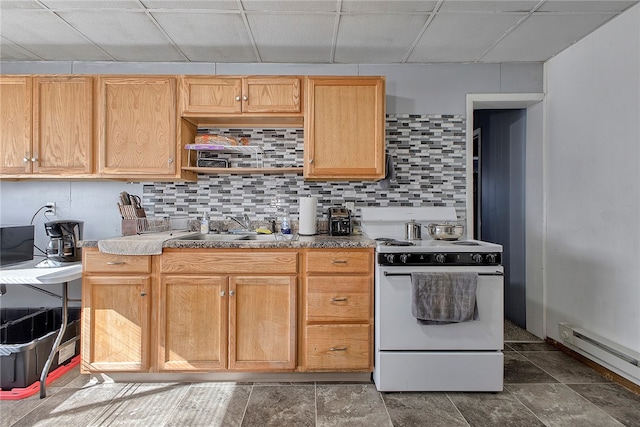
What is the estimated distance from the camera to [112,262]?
2072mm

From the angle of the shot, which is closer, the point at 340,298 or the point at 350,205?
the point at 340,298

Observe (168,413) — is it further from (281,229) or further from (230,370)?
(281,229)

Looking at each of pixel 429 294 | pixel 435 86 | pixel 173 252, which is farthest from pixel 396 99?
pixel 173 252

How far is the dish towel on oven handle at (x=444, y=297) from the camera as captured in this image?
195cm

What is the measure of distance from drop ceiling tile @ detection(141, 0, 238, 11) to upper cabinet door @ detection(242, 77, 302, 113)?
506 mm

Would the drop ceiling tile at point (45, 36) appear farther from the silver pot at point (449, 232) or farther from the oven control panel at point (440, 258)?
the silver pot at point (449, 232)

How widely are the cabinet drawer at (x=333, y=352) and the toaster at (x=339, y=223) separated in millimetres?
748

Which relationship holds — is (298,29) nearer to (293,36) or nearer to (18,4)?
(293,36)

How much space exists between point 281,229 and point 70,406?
170 centimetres

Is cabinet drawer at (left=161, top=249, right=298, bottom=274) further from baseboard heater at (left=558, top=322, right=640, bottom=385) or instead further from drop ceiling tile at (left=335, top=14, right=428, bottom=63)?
baseboard heater at (left=558, top=322, right=640, bottom=385)

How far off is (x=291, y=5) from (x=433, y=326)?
2131 mm

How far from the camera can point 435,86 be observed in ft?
9.08

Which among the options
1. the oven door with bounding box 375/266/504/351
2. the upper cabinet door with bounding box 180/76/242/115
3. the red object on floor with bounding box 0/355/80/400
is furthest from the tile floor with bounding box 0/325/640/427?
the upper cabinet door with bounding box 180/76/242/115

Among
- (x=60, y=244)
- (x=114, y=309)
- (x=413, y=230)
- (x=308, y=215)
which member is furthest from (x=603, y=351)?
(x=60, y=244)
